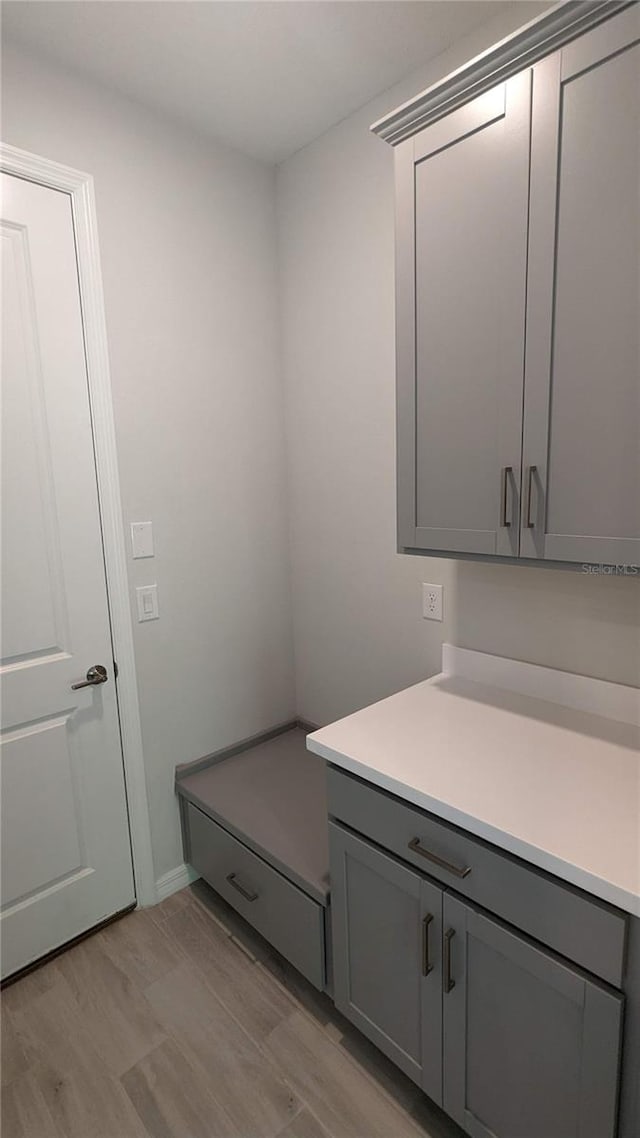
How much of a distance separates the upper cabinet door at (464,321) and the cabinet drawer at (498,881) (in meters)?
0.62

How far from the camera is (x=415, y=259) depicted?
1.34m

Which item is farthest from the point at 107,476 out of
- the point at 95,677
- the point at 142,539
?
the point at 95,677

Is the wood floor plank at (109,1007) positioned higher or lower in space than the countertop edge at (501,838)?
lower

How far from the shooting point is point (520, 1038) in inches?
40.7

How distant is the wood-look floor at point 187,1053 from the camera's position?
4.39 feet

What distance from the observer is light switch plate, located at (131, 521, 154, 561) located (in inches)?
71.6

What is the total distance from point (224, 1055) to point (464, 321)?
1.98 m

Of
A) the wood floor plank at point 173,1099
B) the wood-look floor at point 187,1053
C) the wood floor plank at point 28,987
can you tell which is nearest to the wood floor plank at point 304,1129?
the wood-look floor at point 187,1053

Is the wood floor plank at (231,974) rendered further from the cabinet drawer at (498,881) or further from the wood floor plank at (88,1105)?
the cabinet drawer at (498,881)

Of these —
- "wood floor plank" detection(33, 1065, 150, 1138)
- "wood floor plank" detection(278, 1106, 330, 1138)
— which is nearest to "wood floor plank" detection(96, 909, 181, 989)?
"wood floor plank" detection(33, 1065, 150, 1138)

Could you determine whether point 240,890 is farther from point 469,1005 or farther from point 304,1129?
point 469,1005

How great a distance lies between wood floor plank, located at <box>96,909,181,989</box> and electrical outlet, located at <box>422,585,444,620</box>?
54.3 inches

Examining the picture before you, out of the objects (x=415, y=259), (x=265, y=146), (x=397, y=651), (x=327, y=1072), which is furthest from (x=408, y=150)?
(x=327, y=1072)

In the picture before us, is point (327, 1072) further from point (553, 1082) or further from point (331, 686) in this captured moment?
point (331, 686)
